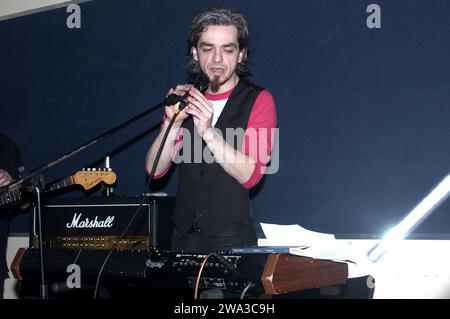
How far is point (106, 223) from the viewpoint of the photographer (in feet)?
9.06

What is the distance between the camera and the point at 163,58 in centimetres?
370

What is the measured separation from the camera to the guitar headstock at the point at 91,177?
9.66 ft

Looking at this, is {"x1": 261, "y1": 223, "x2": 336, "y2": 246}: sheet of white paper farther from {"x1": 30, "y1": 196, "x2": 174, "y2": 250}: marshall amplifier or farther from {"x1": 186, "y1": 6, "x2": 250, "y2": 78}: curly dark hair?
{"x1": 186, "y1": 6, "x2": 250, "y2": 78}: curly dark hair

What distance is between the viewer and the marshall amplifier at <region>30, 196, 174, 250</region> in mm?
2652

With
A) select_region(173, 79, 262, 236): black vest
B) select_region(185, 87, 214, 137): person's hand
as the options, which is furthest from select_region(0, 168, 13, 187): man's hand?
select_region(185, 87, 214, 137): person's hand

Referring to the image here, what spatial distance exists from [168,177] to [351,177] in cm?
112

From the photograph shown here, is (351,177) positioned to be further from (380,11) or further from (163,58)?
(163,58)

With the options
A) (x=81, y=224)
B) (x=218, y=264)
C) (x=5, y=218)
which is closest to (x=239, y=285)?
(x=218, y=264)

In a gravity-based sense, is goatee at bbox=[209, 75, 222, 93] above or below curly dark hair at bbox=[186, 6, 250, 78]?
below

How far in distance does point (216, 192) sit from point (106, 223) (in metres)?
0.61

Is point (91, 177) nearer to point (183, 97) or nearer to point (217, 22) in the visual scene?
point (217, 22)

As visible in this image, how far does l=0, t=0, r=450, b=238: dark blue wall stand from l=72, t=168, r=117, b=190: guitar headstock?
0.62 meters

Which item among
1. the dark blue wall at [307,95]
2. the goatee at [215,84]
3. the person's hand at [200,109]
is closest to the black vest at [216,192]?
the goatee at [215,84]

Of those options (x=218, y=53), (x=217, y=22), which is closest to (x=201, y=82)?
(x=218, y=53)
